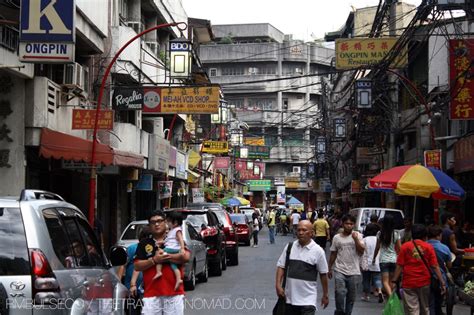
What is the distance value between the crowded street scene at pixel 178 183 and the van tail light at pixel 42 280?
0.01m

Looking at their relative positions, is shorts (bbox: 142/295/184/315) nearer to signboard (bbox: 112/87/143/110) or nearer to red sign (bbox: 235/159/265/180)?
signboard (bbox: 112/87/143/110)

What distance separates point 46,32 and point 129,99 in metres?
10.3

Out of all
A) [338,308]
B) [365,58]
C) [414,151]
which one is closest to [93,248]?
[338,308]

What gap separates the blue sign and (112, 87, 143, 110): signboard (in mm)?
9927

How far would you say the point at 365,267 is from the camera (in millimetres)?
14016

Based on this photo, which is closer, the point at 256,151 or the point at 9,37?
the point at 9,37

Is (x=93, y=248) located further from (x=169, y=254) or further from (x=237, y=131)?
(x=237, y=131)

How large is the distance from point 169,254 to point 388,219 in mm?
5875

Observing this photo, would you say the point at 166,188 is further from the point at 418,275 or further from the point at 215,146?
the point at 418,275

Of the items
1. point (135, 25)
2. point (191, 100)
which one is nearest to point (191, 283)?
point (191, 100)

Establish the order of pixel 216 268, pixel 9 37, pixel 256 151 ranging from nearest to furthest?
pixel 9 37 → pixel 216 268 → pixel 256 151

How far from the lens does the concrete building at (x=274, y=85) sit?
83500 mm

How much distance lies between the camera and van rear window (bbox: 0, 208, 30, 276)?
519 centimetres

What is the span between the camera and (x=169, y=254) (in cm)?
779
